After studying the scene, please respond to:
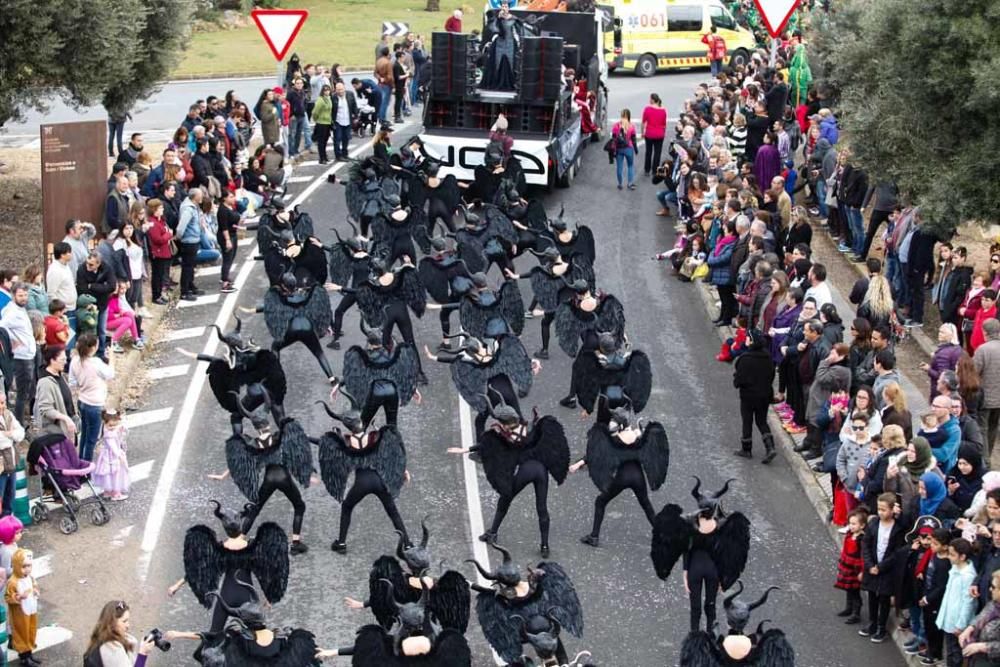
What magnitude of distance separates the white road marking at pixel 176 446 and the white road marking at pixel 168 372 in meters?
0.16

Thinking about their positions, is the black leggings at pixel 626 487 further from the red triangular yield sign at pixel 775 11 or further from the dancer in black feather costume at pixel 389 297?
the red triangular yield sign at pixel 775 11

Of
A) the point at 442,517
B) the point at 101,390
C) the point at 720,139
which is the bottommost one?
the point at 442,517

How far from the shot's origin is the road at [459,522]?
13.3 m

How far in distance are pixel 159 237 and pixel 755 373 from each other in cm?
854

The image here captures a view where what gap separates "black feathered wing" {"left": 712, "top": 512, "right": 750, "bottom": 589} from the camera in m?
12.9

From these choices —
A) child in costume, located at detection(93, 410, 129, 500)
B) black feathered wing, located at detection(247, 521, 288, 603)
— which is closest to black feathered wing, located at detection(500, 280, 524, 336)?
child in costume, located at detection(93, 410, 129, 500)

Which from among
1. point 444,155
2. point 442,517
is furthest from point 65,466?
point 444,155

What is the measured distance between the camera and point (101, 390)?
15.8m

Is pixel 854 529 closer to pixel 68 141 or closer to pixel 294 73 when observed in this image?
pixel 68 141

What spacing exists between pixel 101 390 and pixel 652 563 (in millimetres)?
5828

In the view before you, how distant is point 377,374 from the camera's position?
53.6 ft

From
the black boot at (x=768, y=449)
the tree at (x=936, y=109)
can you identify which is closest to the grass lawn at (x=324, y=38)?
the tree at (x=936, y=109)

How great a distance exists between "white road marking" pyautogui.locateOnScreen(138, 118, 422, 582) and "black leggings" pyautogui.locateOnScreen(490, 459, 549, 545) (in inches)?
128

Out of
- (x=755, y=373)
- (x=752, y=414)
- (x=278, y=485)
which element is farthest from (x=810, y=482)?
(x=278, y=485)
